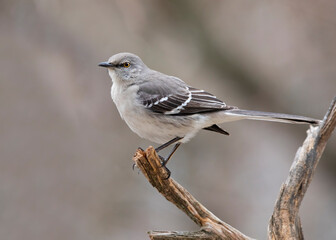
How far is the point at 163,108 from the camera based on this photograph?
3939mm

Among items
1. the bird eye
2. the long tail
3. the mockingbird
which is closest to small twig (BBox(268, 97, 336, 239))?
the long tail

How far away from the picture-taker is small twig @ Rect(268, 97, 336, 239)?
132 inches

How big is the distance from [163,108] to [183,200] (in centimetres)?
91

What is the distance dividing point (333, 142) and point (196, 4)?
280cm

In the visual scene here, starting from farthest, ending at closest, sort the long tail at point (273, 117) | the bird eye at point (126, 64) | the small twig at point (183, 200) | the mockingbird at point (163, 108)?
the bird eye at point (126, 64), the mockingbird at point (163, 108), the long tail at point (273, 117), the small twig at point (183, 200)

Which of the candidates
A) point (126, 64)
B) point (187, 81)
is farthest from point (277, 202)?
point (187, 81)

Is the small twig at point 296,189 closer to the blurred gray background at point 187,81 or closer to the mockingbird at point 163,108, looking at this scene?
the mockingbird at point 163,108

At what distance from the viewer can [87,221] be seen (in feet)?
19.9

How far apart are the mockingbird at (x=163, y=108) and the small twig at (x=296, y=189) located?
44 centimetres

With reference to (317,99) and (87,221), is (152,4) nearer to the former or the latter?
(317,99)

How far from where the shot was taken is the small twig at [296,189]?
3355 mm

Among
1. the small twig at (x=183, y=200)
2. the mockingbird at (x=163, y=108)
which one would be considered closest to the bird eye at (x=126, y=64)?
the mockingbird at (x=163, y=108)

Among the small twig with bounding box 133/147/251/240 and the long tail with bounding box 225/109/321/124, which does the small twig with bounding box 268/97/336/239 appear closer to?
the long tail with bounding box 225/109/321/124

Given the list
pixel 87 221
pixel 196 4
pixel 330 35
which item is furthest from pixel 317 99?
pixel 87 221
